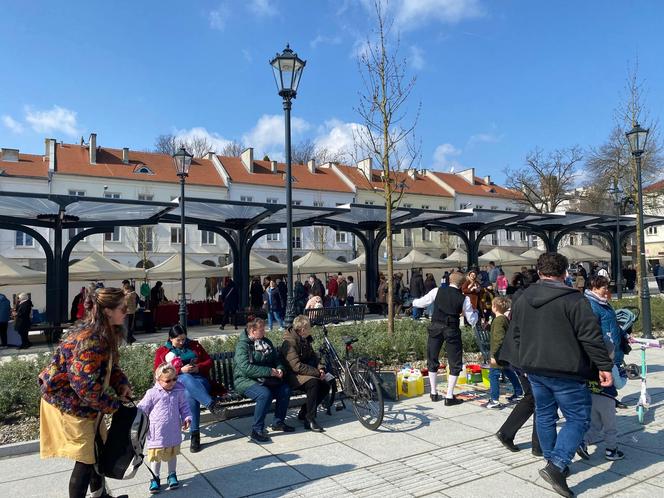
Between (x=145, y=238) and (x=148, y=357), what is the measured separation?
1287 inches

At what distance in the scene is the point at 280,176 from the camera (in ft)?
159

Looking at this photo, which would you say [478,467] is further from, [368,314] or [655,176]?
[655,176]

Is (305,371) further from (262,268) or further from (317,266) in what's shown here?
(317,266)

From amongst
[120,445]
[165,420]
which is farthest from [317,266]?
[120,445]

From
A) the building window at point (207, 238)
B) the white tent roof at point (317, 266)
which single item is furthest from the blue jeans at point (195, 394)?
the building window at point (207, 238)

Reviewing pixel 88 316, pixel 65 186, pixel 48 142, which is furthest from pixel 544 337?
pixel 48 142

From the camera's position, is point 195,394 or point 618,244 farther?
point 618,244

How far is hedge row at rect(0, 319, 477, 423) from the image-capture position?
20.4 feet

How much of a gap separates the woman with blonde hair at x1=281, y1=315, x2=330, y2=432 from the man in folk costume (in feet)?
5.13

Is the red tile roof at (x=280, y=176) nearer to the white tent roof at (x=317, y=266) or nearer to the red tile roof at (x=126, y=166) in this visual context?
the red tile roof at (x=126, y=166)

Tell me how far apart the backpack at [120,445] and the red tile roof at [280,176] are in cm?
4215

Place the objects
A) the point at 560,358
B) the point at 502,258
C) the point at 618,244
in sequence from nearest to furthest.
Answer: the point at 560,358 → the point at 618,244 → the point at 502,258

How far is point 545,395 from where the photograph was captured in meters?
4.07

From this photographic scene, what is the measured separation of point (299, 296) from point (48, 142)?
30.6 meters
